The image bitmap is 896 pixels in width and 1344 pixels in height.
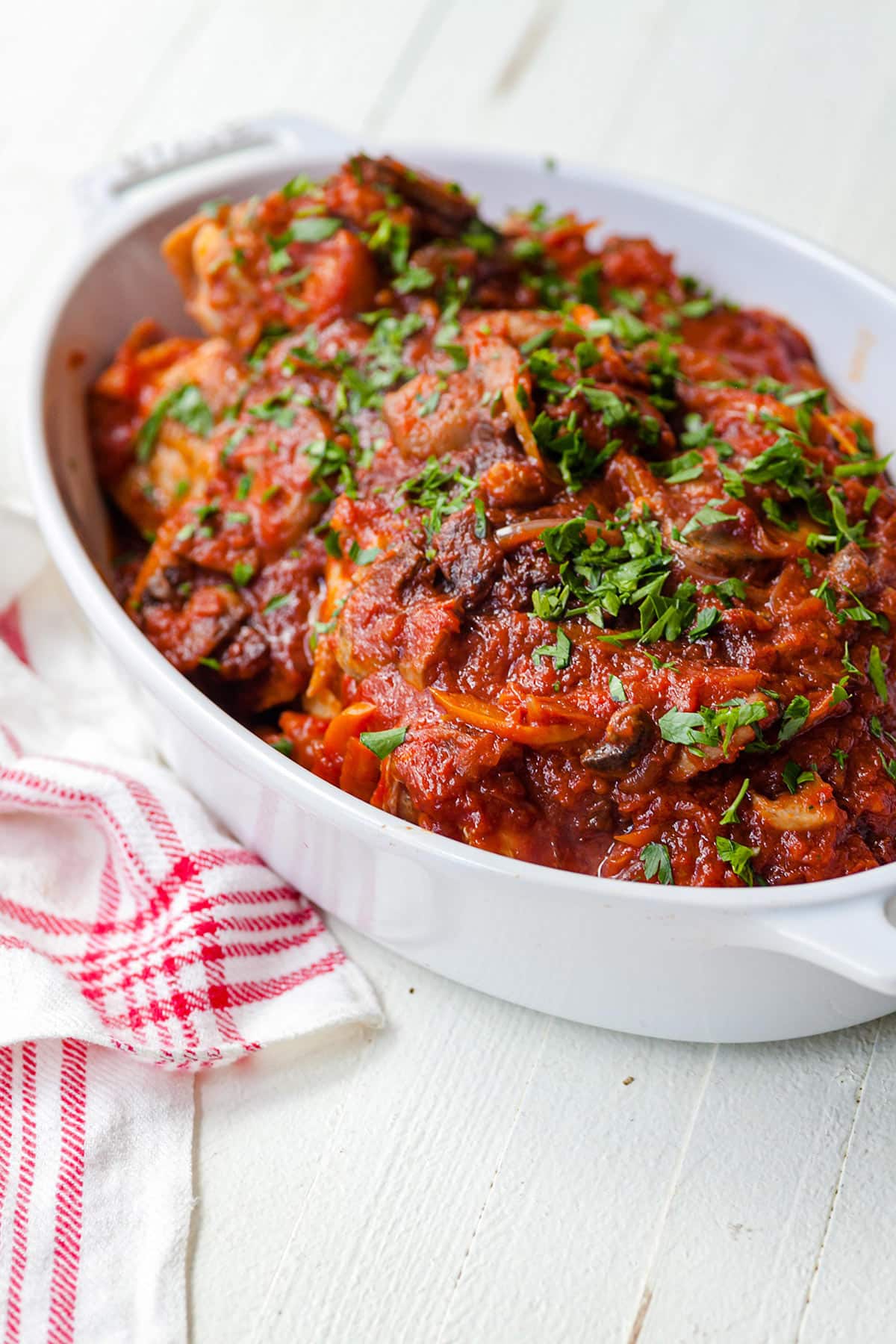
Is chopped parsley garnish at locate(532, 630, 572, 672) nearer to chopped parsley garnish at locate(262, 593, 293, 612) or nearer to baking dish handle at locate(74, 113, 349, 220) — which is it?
chopped parsley garnish at locate(262, 593, 293, 612)

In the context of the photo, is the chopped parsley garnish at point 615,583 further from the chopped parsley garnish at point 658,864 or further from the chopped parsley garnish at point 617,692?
the chopped parsley garnish at point 658,864

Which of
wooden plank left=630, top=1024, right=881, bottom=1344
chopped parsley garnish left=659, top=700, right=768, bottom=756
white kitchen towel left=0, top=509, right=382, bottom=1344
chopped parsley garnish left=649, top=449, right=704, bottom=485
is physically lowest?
white kitchen towel left=0, top=509, right=382, bottom=1344

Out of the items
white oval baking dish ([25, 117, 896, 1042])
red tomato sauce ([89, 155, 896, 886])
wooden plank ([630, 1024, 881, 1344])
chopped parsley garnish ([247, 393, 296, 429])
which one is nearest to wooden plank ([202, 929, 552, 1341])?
white oval baking dish ([25, 117, 896, 1042])

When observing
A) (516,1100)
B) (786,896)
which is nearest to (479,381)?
(786,896)

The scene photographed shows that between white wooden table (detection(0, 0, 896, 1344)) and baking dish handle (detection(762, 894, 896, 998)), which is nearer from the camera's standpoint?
baking dish handle (detection(762, 894, 896, 998))

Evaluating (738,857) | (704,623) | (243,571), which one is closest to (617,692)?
(704,623)

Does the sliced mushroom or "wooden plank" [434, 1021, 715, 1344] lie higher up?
the sliced mushroom

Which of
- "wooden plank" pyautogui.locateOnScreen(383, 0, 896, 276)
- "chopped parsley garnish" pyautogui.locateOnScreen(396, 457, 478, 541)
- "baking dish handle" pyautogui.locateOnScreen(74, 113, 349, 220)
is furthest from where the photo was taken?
"wooden plank" pyautogui.locateOnScreen(383, 0, 896, 276)
